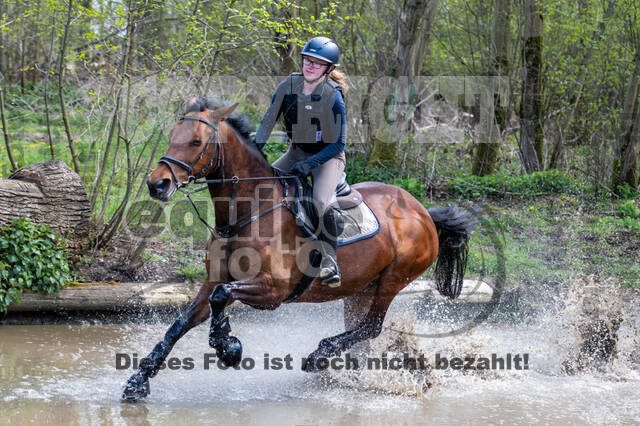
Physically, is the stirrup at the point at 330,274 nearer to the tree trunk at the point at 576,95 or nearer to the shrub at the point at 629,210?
the shrub at the point at 629,210

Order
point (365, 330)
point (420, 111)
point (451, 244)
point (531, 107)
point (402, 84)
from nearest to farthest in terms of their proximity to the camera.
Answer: point (365, 330), point (451, 244), point (402, 84), point (531, 107), point (420, 111)

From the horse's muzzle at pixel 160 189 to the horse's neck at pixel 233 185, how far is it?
2.03ft

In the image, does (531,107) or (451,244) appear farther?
(531,107)

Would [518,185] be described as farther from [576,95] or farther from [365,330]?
[365,330]

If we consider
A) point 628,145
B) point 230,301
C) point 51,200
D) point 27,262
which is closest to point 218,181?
point 230,301

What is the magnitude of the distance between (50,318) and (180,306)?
1346 mm

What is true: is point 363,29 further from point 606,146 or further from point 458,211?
point 458,211

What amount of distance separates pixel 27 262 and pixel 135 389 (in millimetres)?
2633

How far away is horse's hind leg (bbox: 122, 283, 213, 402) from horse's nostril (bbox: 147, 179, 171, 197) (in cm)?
104

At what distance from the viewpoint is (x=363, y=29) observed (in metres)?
14.3

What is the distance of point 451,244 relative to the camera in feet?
21.7

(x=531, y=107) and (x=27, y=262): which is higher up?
(x=531, y=107)

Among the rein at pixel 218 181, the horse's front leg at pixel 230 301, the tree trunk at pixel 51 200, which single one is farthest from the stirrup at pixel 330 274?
the tree trunk at pixel 51 200

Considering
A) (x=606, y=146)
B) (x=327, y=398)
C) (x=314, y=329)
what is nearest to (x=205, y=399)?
(x=327, y=398)
